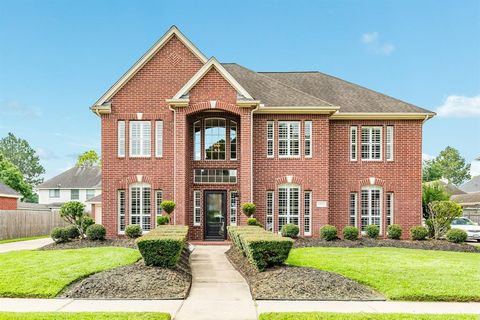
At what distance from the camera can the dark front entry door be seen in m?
22.9

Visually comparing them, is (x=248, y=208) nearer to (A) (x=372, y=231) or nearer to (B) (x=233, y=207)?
(B) (x=233, y=207)

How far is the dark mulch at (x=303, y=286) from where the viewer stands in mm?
9992

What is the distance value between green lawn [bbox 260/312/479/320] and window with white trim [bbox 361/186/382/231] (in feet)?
50.3

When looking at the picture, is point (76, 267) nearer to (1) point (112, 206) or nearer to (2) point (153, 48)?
(1) point (112, 206)

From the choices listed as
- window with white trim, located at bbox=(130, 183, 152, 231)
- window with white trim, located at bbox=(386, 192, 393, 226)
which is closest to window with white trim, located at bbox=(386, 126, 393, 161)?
window with white trim, located at bbox=(386, 192, 393, 226)

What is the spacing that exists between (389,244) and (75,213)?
1402 centimetres

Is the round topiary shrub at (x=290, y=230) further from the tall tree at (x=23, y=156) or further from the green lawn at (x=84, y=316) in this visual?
the tall tree at (x=23, y=156)

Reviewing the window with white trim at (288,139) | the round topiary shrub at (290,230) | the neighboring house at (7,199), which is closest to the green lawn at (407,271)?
the round topiary shrub at (290,230)

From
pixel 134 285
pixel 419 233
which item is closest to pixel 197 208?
pixel 419 233

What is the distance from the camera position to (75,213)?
21.3m

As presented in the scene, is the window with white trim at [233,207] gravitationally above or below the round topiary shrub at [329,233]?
above

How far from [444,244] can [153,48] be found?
16.1 metres

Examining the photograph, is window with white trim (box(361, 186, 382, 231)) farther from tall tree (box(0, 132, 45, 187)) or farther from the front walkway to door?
tall tree (box(0, 132, 45, 187))

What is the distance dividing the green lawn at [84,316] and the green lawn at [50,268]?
1.83 metres
